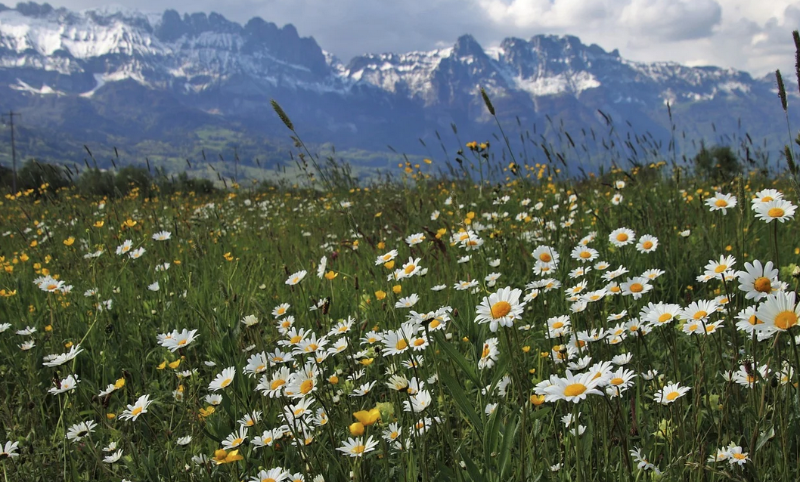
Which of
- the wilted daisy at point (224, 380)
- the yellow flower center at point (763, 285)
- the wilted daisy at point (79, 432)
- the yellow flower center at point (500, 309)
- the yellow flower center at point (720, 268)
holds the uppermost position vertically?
the yellow flower center at point (763, 285)

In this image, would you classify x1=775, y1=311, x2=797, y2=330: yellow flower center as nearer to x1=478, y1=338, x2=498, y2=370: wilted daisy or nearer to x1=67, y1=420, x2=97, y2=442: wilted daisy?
x1=478, y1=338, x2=498, y2=370: wilted daisy

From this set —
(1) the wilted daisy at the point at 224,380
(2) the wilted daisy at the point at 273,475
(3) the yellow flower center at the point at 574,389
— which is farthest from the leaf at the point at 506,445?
(1) the wilted daisy at the point at 224,380

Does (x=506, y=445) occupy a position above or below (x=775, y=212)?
below

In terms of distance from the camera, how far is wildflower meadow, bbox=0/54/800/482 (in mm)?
1438

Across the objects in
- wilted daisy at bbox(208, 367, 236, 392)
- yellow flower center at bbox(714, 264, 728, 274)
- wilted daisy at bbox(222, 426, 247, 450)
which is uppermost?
yellow flower center at bbox(714, 264, 728, 274)

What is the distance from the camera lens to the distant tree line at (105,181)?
6.62 m

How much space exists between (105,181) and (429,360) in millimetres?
15239

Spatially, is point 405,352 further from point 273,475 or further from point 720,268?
point 720,268

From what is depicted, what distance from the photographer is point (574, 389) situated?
1157 millimetres

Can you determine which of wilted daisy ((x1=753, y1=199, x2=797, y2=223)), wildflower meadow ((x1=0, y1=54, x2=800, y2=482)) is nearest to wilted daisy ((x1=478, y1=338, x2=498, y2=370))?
wildflower meadow ((x1=0, y1=54, x2=800, y2=482))

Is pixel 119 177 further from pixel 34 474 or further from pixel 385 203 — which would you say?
pixel 34 474

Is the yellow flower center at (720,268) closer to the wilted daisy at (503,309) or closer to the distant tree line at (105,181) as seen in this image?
the wilted daisy at (503,309)

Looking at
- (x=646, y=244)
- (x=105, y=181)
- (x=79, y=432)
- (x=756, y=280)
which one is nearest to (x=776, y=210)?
(x=756, y=280)

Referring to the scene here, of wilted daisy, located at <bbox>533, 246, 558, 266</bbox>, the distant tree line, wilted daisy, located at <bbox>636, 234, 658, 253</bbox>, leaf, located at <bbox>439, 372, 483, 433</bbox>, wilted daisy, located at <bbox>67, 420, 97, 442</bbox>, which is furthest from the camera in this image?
the distant tree line
